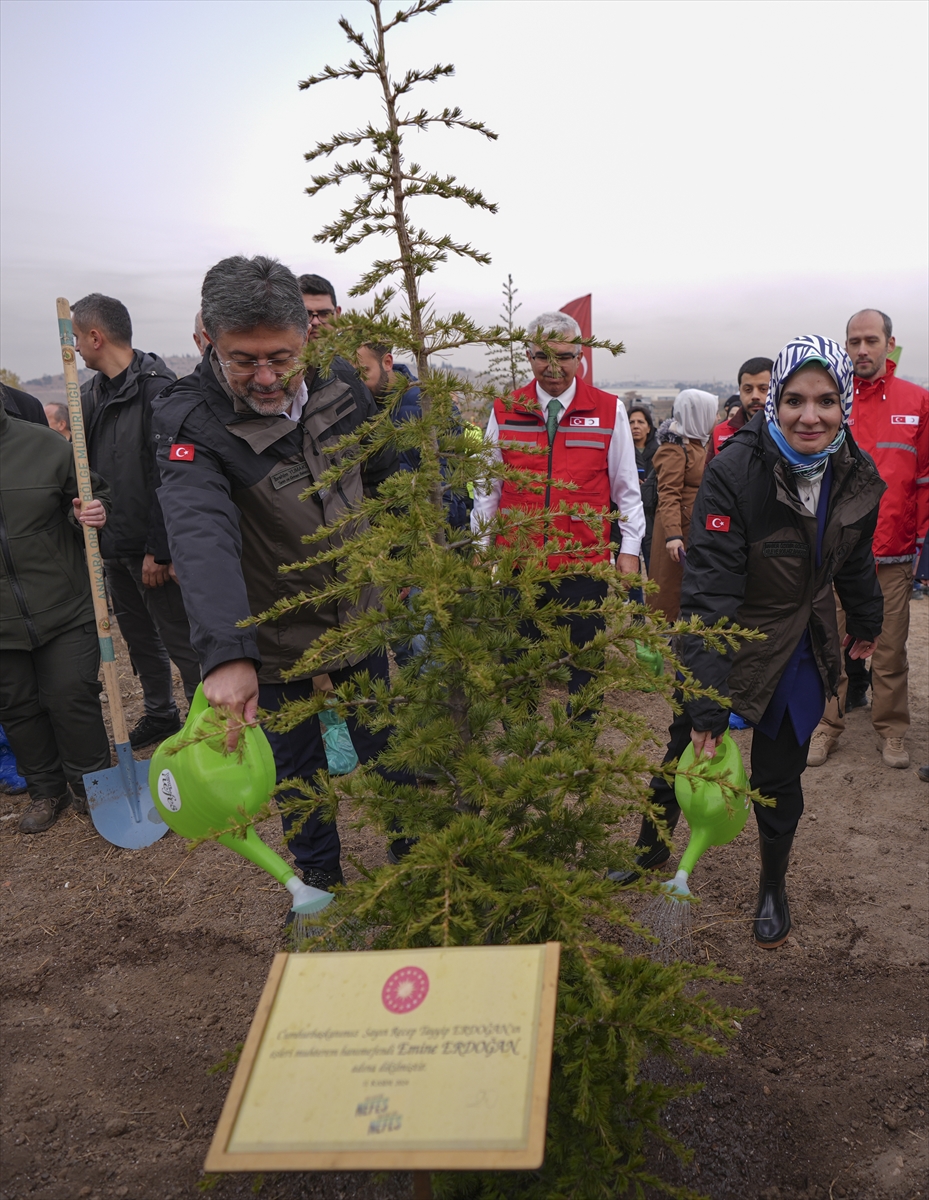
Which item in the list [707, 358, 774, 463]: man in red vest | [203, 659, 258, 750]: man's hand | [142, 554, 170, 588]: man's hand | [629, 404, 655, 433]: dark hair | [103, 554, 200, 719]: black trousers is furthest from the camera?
[629, 404, 655, 433]: dark hair

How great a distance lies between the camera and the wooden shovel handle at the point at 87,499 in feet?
12.2

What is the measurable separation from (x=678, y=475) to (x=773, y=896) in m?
3.01

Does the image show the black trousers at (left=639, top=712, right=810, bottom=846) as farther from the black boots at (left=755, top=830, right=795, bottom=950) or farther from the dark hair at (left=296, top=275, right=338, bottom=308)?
the dark hair at (left=296, top=275, right=338, bottom=308)

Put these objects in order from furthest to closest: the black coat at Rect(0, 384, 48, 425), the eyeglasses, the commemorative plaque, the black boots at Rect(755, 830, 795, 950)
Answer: the black coat at Rect(0, 384, 48, 425) → the black boots at Rect(755, 830, 795, 950) → the eyeglasses → the commemorative plaque

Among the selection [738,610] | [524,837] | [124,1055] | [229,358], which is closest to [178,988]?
[124,1055]

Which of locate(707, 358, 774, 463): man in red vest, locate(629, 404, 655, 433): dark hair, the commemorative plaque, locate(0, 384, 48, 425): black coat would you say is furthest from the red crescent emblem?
locate(629, 404, 655, 433): dark hair

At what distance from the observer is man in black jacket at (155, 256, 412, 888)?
6.61ft

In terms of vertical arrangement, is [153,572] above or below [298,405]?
below

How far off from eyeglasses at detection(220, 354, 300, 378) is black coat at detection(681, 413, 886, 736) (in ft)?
4.41

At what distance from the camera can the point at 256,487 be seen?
2363 millimetres

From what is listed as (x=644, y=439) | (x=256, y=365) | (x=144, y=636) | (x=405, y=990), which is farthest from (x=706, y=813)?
(x=644, y=439)

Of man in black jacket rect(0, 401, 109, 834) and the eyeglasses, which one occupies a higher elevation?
the eyeglasses

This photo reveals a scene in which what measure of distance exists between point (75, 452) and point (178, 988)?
95.7 inches

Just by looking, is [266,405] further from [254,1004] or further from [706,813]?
[254,1004]
